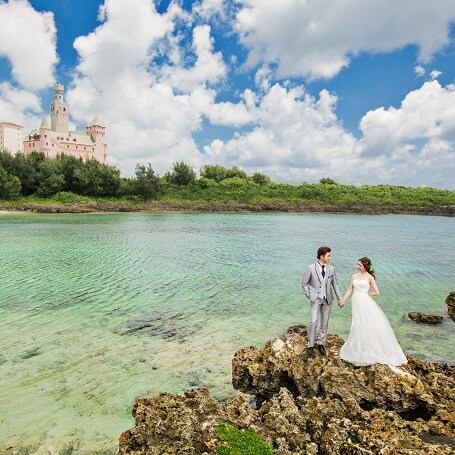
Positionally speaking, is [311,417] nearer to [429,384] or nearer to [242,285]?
[429,384]

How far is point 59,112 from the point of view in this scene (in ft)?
493

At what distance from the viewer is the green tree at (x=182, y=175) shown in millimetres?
111938

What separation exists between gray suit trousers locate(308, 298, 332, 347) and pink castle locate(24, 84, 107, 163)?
5364 inches

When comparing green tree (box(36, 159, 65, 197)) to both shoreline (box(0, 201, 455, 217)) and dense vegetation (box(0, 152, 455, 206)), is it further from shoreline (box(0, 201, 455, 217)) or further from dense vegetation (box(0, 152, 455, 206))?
shoreline (box(0, 201, 455, 217))

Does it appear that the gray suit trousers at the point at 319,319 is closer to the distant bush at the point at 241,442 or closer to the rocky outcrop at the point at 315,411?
the rocky outcrop at the point at 315,411

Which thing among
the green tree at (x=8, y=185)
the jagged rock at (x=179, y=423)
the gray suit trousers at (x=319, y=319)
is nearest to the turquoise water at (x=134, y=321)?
the jagged rock at (x=179, y=423)

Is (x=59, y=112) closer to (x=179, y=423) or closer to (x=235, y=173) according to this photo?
(x=235, y=173)

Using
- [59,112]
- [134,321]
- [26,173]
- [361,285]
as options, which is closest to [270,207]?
[26,173]

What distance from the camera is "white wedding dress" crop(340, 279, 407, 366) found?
7824mm

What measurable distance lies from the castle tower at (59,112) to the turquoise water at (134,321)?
134m

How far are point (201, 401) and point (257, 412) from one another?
93 centimetres

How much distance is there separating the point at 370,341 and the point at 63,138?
152 meters

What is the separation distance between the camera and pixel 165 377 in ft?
32.0

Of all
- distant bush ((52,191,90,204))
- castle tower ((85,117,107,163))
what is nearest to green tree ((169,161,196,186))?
distant bush ((52,191,90,204))
